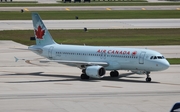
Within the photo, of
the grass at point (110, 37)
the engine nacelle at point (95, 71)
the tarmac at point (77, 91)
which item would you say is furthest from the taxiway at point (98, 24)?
the engine nacelle at point (95, 71)

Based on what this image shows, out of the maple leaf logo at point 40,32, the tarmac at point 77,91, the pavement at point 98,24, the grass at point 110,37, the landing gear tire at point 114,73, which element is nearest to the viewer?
the tarmac at point 77,91

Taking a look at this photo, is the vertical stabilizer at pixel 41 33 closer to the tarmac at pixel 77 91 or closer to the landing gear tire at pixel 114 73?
the tarmac at pixel 77 91

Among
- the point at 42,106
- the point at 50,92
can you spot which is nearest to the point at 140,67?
the point at 50,92

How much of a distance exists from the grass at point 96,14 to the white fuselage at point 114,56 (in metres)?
72.9

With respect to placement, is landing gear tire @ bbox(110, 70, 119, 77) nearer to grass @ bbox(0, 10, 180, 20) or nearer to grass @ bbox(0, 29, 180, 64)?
grass @ bbox(0, 29, 180, 64)

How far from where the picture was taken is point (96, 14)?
15050 centimetres

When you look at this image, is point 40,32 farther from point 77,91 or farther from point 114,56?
point 77,91

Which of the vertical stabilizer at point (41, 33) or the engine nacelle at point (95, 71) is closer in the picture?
the engine nacelle at point (95, 71)

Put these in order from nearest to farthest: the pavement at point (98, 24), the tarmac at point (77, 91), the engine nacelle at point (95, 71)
Result: 1. the tarmac at point (77, 91)
2. the engine nacelle at point (95, 71)
3. the pavement at point (98, 24)

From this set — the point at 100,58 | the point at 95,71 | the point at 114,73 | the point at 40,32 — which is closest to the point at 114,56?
the point at 100,58

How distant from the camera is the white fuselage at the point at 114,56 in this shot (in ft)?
196

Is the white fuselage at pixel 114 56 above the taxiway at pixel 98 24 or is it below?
below

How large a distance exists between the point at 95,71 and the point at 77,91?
709cm

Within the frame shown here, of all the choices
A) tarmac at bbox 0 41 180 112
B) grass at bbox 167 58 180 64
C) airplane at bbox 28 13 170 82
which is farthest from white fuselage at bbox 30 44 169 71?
grass at bbox 167 58 180 64
